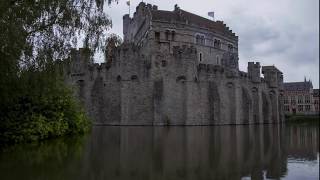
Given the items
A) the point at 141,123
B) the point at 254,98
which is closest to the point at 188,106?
the point at 141,123

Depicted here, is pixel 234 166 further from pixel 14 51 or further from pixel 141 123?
pixel 141 123

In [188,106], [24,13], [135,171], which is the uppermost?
[24,13]

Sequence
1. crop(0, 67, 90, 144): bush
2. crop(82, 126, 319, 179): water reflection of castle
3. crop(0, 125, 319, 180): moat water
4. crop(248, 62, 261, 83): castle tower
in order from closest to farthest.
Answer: crop(0, 125, 319, 180): moat water
crop(82, 126, 319, 179): water reflection of castle
crop(0, 67, 90, 144): bush
crop(248, 62, 261, 83): castle tower

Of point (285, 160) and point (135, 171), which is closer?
point (135, 171)

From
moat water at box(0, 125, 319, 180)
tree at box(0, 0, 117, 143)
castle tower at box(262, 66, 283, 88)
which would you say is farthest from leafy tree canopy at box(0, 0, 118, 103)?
castle tower at box(262, 66, 283, 88)

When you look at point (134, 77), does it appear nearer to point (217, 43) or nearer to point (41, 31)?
point (217, 43)

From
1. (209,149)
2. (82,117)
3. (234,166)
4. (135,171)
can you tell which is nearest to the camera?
(135,171)

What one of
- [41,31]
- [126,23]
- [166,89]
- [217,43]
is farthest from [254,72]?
[41,31]

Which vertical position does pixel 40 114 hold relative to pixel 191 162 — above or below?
above

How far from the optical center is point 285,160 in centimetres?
1266

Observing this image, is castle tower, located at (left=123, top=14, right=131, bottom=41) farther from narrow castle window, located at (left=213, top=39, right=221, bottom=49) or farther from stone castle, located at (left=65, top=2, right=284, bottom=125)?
stone castle, located at (left=65, top=2, right=284, bottom=125)

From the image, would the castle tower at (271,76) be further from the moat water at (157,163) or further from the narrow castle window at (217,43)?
the moat water at (157,163)

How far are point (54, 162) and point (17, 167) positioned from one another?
1.27 meters

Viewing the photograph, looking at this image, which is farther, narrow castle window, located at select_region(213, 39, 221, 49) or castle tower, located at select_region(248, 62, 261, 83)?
narrow castle window, located at select_region(213, 39, 221, 49)
